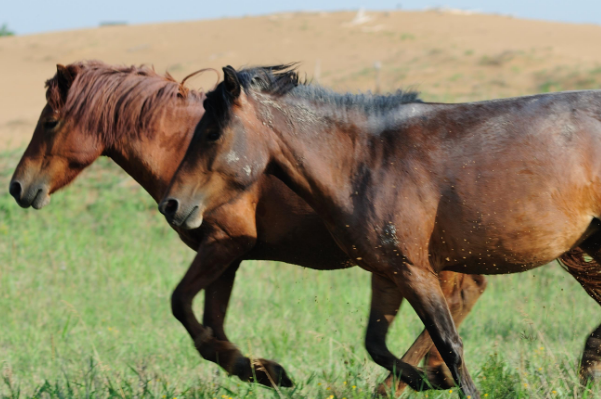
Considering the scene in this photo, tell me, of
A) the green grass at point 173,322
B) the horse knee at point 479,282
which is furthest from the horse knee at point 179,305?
the horse knee at point 479,282

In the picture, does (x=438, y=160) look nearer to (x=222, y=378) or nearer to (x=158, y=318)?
(x=222, y=378)

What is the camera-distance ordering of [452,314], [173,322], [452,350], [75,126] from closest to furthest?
[452,350] < [75,126] < [452,314] < [173,322]

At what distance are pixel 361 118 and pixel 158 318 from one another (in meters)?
3.85

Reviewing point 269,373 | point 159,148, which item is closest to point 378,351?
point 269,373

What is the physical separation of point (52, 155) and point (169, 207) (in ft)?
4.59

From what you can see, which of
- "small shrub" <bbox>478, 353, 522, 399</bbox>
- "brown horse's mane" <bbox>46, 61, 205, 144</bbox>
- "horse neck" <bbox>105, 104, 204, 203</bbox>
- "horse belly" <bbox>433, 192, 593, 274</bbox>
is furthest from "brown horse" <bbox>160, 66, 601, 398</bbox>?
"brown horse's mane" <bbox>46, 61, 205, 144</bbox>

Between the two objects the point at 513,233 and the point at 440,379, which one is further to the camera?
the point at 440,379

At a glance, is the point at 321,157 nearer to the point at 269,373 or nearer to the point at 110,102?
the point at 269,373

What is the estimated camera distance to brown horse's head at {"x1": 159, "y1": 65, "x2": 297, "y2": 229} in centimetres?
361

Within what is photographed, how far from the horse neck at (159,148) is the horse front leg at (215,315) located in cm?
61

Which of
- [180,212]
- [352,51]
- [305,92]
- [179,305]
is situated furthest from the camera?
[352,51]

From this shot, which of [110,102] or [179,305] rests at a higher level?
[110,102]

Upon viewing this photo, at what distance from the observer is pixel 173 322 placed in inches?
267

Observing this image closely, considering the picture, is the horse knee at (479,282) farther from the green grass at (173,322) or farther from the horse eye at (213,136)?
the horse eye at (213,136)
